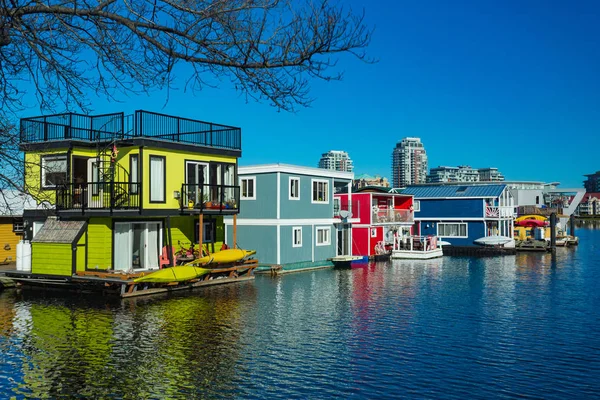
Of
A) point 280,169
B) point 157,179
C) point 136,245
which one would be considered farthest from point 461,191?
point 136,245

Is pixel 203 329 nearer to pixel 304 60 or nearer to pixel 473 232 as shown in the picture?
pixel 304 60

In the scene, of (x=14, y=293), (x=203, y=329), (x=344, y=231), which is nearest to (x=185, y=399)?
(x=203, y=329)

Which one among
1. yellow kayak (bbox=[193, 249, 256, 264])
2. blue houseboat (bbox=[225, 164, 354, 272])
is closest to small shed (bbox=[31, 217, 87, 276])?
yellow kayak (bbox=[193, 249, 256, 264])

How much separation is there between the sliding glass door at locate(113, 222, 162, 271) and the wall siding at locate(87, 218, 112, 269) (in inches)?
14.0

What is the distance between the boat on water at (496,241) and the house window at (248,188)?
29306mm

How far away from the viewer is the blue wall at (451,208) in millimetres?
61872

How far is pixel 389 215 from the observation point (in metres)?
52.7

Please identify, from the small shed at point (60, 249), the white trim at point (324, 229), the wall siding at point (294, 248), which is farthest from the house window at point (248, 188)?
the small shed at point (60, 249)

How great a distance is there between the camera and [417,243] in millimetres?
52938

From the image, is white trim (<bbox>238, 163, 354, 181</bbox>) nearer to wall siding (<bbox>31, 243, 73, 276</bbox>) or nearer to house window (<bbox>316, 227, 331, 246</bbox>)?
house window (<bbox>316, 227, 331, 246</bbox>)

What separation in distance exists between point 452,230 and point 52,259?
4506 cm

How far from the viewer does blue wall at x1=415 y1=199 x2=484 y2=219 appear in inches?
2436

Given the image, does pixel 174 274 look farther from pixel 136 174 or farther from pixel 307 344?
pixel 307 344

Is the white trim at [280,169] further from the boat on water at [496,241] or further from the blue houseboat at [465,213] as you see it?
the blue houseboat at [465,213]
